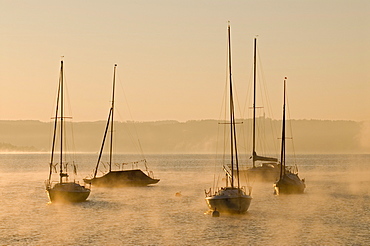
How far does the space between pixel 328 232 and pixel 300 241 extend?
7044 mm

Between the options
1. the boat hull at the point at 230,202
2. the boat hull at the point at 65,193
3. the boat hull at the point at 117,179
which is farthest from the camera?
the boat hull at the point at 117,179

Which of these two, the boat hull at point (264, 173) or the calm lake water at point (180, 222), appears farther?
the boat hull at point (264, 173)

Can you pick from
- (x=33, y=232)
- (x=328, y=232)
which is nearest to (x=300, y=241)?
(x=328, y=232)

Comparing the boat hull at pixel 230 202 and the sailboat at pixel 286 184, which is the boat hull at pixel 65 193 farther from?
the sailboat at pixel 286 184

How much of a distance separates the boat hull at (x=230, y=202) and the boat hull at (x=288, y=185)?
2823 cm

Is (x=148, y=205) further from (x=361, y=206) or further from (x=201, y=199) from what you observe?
(x=361, y=206)

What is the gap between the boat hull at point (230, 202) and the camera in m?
69.5

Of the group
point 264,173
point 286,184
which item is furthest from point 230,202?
point 264,173

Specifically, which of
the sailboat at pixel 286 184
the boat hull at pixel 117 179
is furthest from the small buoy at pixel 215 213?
the boat hull at pixel 117 179

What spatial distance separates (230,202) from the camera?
6962cm

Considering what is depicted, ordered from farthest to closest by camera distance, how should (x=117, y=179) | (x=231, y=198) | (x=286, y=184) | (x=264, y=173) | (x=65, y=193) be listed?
1. (x=264, y=173)
2. (x=117, y=179)
3. (x=286, y=184)
4. (x=65, y=193)
5. (x=231, y=198)

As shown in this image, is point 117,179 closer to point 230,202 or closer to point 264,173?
point 264,173

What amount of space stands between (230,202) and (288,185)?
105 feet

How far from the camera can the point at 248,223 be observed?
6869 centimetres
